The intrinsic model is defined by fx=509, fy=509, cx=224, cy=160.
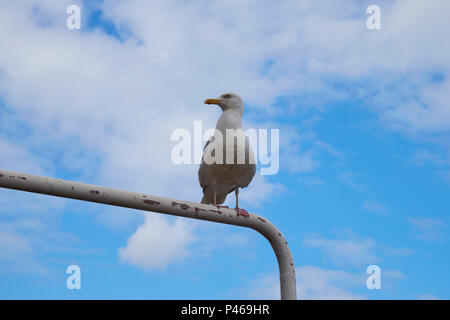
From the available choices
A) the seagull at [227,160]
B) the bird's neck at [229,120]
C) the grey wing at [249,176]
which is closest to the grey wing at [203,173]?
the seagull at [227,160]

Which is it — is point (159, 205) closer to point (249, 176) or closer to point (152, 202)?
point (152, 202)

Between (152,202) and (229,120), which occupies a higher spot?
(229,120)

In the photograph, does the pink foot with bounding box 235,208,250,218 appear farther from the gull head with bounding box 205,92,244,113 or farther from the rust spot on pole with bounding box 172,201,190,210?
the gull head with bounding box 205,92,244,113

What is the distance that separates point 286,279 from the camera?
9.87ft

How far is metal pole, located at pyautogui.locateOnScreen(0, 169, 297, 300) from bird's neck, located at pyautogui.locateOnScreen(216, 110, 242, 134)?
2.19 meters

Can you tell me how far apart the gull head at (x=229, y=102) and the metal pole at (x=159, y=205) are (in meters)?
2.62

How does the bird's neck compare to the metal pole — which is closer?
the metal pole

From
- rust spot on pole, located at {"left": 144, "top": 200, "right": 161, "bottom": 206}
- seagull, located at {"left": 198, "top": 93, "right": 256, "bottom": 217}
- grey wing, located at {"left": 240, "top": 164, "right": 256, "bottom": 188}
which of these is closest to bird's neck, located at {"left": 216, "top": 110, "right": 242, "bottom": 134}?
seagull, located at {"left": 198, "top": 93, "right": 256, "bottom": 217}

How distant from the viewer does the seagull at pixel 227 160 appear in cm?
493

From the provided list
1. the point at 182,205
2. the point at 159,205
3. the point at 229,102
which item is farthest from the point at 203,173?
the point at 159,205

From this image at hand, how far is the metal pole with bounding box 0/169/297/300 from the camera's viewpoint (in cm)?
235

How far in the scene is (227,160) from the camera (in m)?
4.93

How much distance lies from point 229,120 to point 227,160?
1.92 feet

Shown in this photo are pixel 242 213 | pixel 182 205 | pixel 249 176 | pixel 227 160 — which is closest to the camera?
pixel 182 205
